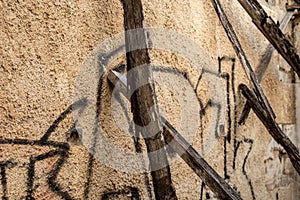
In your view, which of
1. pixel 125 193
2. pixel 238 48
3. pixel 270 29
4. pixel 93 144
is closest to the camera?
pixel 93 144

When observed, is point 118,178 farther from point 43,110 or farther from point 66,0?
point 66,0

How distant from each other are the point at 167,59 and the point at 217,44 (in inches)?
18.9

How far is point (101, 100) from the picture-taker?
154cm

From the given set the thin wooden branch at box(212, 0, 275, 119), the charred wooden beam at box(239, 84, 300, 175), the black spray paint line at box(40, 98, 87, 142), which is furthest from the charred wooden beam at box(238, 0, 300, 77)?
the black spray paint line at box(40, 98, 87, 142)

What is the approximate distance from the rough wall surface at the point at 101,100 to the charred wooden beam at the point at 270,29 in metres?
0.18

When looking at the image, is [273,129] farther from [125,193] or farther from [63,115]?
[63,115]

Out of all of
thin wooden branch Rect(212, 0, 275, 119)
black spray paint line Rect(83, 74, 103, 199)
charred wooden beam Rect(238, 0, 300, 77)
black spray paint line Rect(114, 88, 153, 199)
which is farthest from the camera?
charred wooden beam Rect(238, 0, 300, 77)

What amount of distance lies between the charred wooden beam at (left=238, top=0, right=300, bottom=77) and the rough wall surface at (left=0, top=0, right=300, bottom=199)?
0.18 m

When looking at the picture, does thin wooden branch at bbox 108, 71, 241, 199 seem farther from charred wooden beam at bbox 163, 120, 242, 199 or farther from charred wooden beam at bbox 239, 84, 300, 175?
charred wooden beam at bbox 239, 84, 300, 175

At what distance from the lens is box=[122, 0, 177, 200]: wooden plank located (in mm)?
1389

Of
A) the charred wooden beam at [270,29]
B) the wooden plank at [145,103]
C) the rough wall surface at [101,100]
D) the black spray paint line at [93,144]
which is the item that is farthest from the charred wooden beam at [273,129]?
the black spray paint line at [93,144]

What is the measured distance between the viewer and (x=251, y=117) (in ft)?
8.40

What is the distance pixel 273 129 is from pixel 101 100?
1.10 metres

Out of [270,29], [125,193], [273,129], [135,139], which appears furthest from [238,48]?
[125,193]
